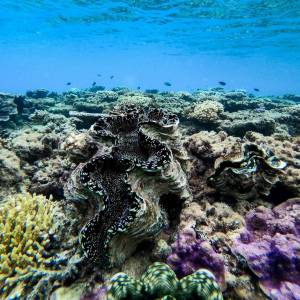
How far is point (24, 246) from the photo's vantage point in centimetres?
282

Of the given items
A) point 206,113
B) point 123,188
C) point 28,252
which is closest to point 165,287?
point 123,188

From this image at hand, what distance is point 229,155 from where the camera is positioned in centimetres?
322

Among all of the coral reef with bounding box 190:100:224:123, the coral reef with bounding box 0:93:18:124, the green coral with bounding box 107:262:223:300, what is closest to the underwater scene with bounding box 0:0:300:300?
the green coral with bounding box 107:262:223:300

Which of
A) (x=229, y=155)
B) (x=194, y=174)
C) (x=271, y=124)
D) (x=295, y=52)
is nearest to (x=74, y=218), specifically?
(x=194, y=174)

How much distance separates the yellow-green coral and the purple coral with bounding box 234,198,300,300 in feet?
5.58

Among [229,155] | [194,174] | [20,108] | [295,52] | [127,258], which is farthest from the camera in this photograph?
[295,52]

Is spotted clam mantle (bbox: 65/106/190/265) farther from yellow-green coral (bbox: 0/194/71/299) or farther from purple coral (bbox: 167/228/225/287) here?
yellow-green coral (bbox: 0/194/71/299)

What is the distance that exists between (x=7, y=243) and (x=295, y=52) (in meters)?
44.8

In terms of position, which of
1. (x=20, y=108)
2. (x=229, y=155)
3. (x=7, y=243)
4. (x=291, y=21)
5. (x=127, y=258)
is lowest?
(x=20, y=108)

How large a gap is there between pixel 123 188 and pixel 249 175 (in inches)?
57.0

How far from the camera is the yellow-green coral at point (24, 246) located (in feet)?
7.89

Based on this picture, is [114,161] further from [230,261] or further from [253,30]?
[253,30]

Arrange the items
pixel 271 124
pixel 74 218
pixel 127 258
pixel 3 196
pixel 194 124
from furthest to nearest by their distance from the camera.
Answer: pixel 194 124 → pixel 271 124 → pixel 3 196 → pixel 74 218 → pixel 127 258

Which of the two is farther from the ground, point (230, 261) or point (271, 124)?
point (230, 261)
